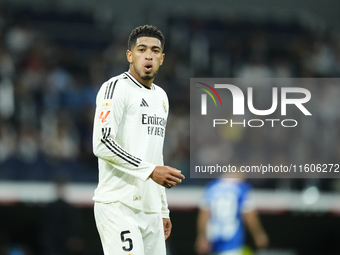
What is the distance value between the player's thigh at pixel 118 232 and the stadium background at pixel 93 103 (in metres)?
5.42

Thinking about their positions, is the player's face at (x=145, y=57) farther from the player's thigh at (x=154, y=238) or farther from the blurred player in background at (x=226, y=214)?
the blurred player in background at (x=226, y=214)

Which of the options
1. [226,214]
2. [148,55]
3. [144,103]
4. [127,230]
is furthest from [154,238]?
[226,214]

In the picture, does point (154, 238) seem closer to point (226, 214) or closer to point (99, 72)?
point (226, 214)

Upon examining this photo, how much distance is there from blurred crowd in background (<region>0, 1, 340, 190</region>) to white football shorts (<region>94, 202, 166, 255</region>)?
227 inches

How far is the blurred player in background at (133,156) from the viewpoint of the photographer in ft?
12.4

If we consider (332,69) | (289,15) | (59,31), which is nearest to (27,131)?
(59,31)

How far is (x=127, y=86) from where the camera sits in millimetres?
4020

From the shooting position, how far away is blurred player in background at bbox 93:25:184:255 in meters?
3.78

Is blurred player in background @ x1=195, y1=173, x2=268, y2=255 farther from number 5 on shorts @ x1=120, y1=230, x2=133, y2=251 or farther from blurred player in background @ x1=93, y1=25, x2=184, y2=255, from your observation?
number 5 on shorts @ x1=120, y1=230, x2=133, y2=251

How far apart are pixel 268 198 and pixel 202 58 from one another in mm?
4488

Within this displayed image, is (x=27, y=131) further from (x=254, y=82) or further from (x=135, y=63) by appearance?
(x=135, y=63)

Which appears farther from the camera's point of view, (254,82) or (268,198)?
(254,82)

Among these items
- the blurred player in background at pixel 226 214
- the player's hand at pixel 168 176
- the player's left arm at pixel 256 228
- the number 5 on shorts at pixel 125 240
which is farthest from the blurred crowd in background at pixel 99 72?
the player's hand at pixel 168 176

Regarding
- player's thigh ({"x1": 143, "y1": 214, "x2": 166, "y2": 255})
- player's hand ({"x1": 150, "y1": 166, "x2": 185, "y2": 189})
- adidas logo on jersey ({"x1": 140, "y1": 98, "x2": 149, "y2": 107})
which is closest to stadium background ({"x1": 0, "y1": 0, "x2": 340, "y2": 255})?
player's thigh ({"x1": 143, "y1": 214, "x2": 166, "y2": 255})
